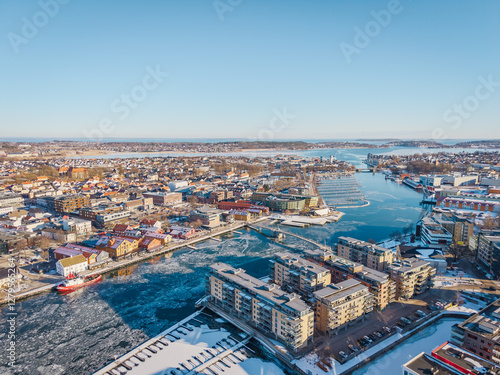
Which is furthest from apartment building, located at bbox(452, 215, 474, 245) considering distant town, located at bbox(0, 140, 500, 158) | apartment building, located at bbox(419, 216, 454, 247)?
distant town, located at bbox(0, 140, 500, 158)

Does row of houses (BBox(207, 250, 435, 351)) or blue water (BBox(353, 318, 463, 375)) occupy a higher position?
row of houses (BBox(207, 250, 435, 351))

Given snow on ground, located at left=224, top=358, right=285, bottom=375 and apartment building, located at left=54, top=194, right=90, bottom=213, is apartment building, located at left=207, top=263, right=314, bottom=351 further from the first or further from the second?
apartment building, located at left=54, top=194, right=90, bottom=213

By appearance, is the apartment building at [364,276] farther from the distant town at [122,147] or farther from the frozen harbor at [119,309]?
the distant town at [122,147]

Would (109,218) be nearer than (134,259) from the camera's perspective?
No

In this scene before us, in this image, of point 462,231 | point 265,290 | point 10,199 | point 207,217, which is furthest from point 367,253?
point 10,199

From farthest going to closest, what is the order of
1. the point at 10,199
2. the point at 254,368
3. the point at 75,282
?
the point at 10,199
the point at 75,282
the point at 254,368

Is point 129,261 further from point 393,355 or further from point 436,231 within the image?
point 436,231

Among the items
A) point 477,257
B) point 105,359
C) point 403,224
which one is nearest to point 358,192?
point 403,224
